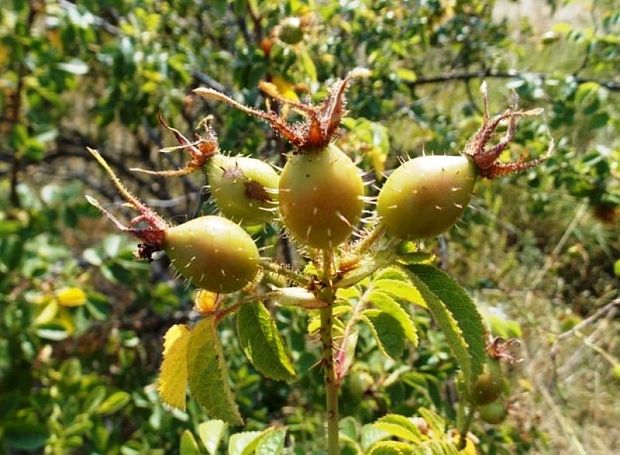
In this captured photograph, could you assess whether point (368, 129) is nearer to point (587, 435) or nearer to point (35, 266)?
Answer: point (35, 266)

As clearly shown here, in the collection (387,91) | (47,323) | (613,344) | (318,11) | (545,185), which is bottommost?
(613,344)

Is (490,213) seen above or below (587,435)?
above

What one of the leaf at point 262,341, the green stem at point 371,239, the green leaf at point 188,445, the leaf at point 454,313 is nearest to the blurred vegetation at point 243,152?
the green leaf at point 188,445

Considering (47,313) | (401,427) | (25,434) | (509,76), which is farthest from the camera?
(509,76)

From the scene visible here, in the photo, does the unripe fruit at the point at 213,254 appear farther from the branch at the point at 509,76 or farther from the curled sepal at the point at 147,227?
the branch at the point at 509,76

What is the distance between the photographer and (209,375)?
91 centimetres

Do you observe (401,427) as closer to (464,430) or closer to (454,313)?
(464,430)

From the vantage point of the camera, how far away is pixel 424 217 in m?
0.84

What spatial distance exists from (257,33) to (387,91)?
1.59 ft

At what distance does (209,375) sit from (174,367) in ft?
0.29

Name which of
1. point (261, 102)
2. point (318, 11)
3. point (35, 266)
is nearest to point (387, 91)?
point (318, 11)

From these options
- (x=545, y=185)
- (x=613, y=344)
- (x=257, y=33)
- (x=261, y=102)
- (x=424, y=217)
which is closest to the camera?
(x=424, y=217)

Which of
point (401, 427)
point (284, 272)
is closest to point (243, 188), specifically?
point (284, 272)

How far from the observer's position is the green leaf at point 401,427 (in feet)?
3.94
